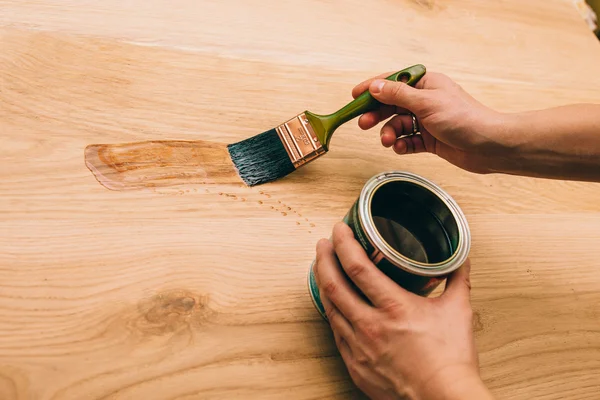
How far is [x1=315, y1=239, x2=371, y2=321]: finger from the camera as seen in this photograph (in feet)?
1.77

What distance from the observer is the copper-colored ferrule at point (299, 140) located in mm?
703

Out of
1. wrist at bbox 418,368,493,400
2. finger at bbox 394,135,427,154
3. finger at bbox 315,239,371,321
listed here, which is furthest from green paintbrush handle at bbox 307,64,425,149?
wrist at bbox 418,368,493,400

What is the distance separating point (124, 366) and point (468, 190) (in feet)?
2.04

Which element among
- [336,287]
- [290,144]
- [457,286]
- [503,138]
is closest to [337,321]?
[336,287]

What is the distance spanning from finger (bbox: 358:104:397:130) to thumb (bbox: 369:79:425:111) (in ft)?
0.27

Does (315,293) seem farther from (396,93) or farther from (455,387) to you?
(396,93)

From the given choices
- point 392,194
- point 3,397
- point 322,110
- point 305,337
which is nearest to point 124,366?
point 3,397

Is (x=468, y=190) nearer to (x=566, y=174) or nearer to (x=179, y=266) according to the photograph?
(x=566, y=174)

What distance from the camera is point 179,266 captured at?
0.61 meters

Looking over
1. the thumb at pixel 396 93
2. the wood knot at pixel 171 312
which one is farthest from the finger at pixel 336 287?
the thumb at pixel 396 93

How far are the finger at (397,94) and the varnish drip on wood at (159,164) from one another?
0.26m

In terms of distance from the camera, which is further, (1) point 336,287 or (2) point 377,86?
(2) point 377,86

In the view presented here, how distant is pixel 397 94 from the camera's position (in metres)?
0.68

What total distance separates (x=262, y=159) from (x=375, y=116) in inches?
8.7
